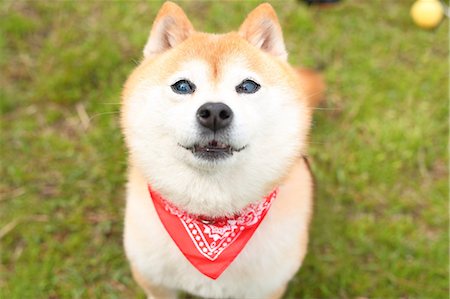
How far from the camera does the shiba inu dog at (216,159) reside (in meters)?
1.95

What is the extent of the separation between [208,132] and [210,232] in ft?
1.66

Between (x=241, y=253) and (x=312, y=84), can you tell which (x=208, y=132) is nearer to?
(x=241, y=253)

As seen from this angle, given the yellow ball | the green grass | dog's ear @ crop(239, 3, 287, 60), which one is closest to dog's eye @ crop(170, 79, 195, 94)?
dog's ear @ crop(239, 3, 287, 60)

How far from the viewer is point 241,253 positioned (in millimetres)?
2266

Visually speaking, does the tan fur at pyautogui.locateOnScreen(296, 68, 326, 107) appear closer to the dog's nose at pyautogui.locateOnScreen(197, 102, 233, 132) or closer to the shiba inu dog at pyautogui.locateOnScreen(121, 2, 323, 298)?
the shiba inu dog at pyautogui.locateOnScreen(121, 2, 323, 298)

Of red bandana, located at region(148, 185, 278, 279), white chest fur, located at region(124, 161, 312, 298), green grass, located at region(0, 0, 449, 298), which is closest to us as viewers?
red bandana, located at region(148, 185, 278, 279)

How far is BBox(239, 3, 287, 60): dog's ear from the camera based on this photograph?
2.18 meters

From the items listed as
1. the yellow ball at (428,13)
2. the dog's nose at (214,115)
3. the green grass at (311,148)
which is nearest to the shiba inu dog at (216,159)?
the dog's nose at (214,115)

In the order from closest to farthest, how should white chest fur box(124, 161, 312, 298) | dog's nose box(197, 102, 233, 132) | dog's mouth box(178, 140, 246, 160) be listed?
dog's nose box(197, 102, 233, 132)
dog's mouth box(178, 140, 246, 160)
white chest fur box(124, 161, 312, 298)

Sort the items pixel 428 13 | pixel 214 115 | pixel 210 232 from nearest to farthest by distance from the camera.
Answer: pixel 214 115 < pixel 210 232 < pixel 428 13

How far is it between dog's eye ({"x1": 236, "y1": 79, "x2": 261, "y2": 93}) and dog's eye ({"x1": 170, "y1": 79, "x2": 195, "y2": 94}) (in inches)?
7.1

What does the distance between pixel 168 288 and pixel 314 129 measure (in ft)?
5.27

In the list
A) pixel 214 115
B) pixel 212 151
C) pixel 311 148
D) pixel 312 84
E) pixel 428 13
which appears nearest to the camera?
pixel 214 115

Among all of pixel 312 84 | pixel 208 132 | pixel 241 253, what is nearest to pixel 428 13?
pixel 312 84
